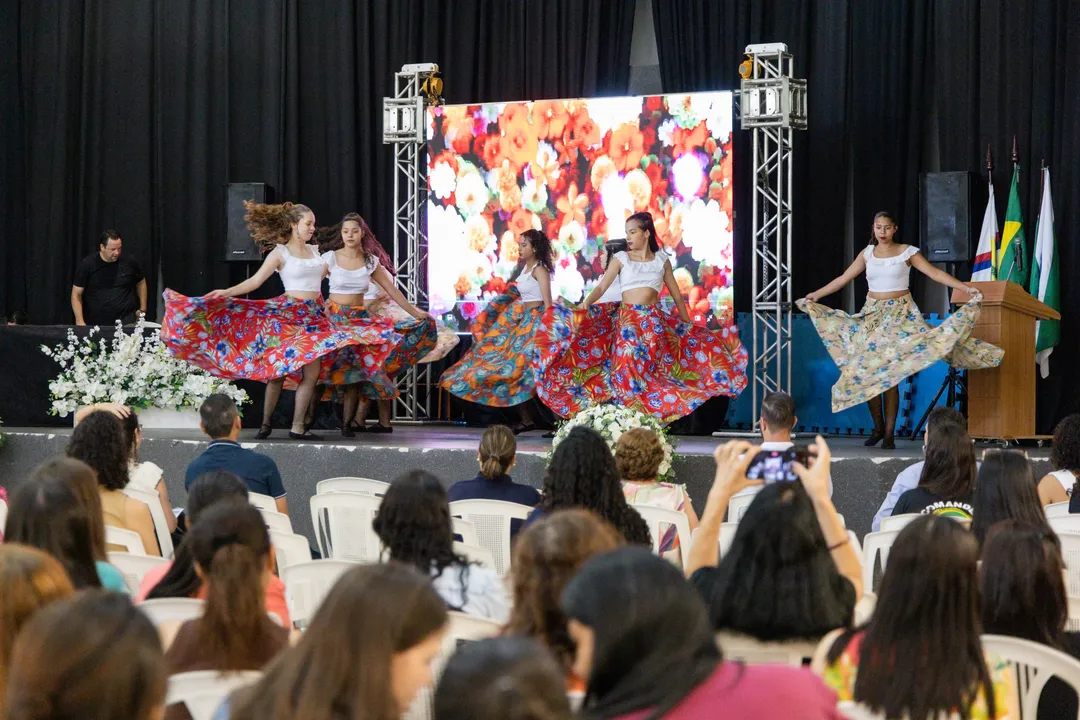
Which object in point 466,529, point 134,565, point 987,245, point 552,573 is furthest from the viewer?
point 987,245

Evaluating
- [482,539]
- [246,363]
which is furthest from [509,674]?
[246,363]

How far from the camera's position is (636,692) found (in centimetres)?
151

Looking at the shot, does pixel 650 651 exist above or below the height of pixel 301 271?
below

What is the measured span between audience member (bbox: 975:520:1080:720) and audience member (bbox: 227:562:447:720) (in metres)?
1.45

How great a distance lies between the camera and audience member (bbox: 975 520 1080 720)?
8.51 feet

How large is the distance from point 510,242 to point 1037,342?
141 inches

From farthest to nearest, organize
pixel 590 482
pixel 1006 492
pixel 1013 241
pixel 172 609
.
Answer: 1. pixel 1013 241
2. pixel 590 482
3. pixel 1006 492
4. pixel 172 609

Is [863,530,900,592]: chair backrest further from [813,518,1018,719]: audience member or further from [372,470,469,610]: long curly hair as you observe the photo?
[813,518,1018,719]: audience member

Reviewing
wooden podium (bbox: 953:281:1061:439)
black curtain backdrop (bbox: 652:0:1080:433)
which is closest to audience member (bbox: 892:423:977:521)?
wooden podium (bbox: 953:281:1061:439)

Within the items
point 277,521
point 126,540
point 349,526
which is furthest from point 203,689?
point 349,526

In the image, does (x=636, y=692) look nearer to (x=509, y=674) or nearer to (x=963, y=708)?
(x=509, y=674)

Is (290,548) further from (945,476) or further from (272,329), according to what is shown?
(272,329)

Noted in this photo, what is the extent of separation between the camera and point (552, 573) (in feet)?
7.29

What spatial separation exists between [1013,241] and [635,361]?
2.72 m
